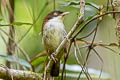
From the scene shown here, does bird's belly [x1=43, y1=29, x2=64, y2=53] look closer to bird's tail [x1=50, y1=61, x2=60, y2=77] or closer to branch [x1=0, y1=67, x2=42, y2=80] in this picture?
bird's tail [x1=50, y1=61, x2=60, y2=77]

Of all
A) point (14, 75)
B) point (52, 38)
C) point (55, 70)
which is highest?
point (52, 38)

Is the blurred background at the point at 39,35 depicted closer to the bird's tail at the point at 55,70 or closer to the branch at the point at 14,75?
the bird's tail at the point at 55,70

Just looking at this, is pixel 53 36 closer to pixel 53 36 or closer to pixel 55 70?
pixel 53 36

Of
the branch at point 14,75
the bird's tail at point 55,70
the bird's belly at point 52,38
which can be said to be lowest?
the bird's tail at point 55,70

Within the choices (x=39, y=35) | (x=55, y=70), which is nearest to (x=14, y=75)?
(x=55, y=70)

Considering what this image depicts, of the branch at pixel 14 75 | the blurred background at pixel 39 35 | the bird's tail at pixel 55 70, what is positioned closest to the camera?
the branch at pixel 14 75

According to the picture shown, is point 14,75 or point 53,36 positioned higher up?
point 53,36

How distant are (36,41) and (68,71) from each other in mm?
985

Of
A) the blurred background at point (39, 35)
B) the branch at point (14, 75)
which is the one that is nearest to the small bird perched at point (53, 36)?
the blurred background at point (39, 35)

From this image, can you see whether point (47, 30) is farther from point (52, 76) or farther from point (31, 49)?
point (31, 49)

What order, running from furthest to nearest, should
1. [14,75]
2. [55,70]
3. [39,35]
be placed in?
1. [39,35]
2. [55,70]
3. [14,75]

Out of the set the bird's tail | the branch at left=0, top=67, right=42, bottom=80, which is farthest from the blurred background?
the branch at left=0, top=67, right=42, bottom=80

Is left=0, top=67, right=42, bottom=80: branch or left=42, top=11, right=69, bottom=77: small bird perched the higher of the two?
left=42, top=11, right=69, bottom=77: small bird perched

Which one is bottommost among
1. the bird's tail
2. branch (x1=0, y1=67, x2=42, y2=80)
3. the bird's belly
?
the bird's tail
